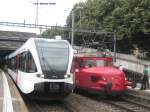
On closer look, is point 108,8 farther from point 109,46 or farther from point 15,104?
point 15,104

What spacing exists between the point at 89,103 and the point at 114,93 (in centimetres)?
190

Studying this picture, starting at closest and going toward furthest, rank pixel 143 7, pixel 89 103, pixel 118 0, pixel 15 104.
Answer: pixel 15 104, pixel 89 103, pixel 143 7, pixel 118 0

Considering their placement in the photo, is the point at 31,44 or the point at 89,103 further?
the point at 89,103

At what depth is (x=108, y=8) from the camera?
2562 inches

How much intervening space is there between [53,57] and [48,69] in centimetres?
78

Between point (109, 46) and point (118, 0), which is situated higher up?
point (118, 0)

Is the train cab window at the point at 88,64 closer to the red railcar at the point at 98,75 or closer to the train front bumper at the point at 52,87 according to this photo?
the red railcar at the point at 98,75

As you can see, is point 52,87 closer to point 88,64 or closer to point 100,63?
point 88,64

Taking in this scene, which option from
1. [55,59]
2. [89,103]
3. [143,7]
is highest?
[143,7]

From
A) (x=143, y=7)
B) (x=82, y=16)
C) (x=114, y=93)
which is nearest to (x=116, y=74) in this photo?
(x=114, y=93)

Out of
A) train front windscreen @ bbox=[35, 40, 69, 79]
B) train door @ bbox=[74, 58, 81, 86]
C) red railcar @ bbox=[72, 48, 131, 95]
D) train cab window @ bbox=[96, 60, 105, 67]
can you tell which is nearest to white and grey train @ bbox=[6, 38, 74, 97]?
train front windscreen @ bbox=[35, 40, 69, 79]

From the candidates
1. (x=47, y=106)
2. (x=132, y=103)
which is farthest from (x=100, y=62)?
(x=47, y=106)

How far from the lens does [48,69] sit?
1916 centimetres

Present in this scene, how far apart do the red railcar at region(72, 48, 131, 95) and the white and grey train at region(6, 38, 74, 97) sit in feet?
11.2
